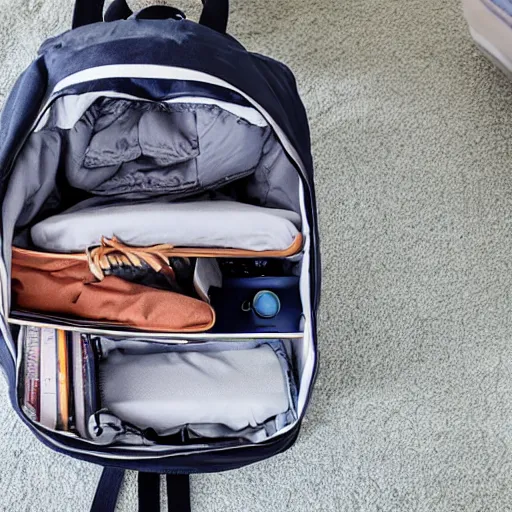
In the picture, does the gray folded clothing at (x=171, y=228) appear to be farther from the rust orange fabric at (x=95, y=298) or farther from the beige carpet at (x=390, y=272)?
the beige carpet at (x=390, y=272)

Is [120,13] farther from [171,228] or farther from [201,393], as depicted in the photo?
[201,393]

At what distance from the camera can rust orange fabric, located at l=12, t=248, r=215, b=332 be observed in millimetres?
830

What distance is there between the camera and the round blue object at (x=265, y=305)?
2.89ft

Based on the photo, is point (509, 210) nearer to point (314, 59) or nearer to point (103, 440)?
point (314, 59)

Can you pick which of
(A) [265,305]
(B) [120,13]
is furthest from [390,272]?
(B) [120,13]

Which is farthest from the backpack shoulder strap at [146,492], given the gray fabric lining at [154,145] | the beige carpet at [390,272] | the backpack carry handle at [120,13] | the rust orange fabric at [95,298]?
the backpack carry handle at [120,13]

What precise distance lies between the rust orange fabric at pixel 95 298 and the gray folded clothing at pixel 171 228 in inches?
1.1

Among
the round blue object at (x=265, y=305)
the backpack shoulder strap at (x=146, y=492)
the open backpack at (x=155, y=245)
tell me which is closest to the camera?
the open backpack at (x=155, y=245)

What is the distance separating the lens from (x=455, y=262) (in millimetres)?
1128

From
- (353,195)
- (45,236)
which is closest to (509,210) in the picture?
(353,195)

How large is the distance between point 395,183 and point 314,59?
9.8 inches

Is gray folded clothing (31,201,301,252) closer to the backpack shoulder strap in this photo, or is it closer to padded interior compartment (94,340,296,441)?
padded interior compartment (94,340,296,441)

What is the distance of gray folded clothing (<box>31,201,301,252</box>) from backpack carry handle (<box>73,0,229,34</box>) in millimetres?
271

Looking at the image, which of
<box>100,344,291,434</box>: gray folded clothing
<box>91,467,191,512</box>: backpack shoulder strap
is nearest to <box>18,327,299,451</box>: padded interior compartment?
<box>100,344,291,434</box>: gray folded clothing
